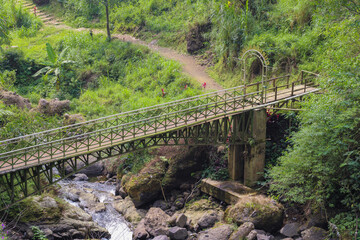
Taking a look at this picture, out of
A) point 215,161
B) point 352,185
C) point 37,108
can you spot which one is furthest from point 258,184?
point 37,108

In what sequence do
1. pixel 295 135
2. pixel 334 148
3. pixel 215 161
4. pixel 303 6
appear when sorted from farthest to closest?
pixel 303 6, pixel 215 161, pixel 295 135, pixel 334 148

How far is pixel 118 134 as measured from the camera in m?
21.2

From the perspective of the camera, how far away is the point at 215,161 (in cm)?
2589

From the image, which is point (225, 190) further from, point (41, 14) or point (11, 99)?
point (41, 14)

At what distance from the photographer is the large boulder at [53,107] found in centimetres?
3394

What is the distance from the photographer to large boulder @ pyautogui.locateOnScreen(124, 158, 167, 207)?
24.9 meters

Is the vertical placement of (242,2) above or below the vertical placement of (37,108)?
above

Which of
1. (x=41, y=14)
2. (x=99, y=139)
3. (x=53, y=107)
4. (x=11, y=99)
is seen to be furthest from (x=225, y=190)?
(x=41, y=14)

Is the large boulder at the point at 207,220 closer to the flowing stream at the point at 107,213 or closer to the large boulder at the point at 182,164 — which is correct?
the flowing stream at the point at 107,213

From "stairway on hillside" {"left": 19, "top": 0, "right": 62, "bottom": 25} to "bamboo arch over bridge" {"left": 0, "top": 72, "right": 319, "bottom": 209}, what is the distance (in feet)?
100

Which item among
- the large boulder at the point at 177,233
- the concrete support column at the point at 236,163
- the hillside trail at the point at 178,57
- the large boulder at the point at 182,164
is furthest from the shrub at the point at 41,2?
the large boulder at the point at 177,233

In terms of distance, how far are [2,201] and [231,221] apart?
34.7 feet

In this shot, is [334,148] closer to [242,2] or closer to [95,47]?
[242,2]

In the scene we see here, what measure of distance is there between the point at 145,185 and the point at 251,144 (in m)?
6.38
